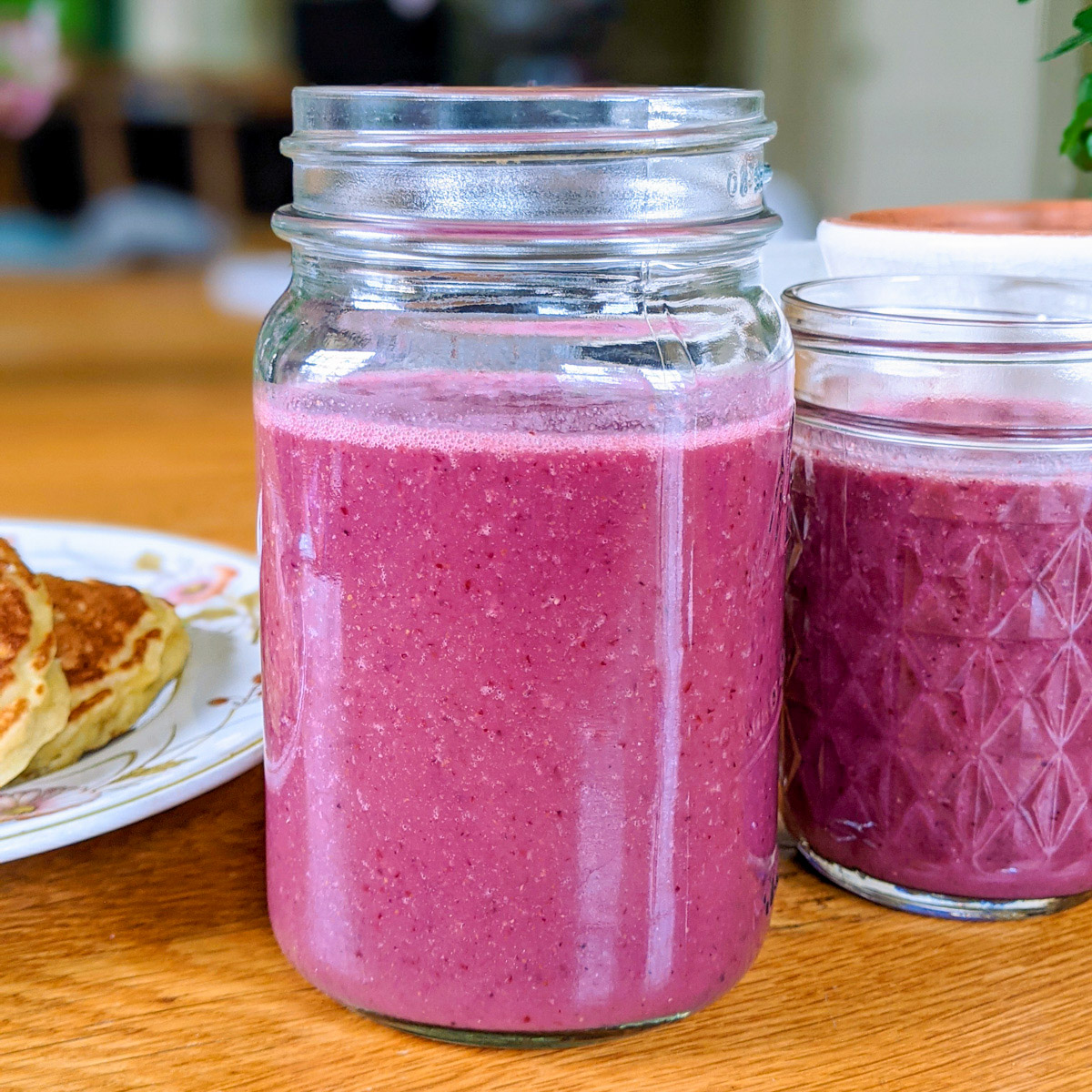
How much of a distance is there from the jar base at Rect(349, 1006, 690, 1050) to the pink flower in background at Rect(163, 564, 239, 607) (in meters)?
0.51

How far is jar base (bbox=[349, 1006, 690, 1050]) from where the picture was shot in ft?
1.88

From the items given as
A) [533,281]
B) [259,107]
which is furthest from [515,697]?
[259,107]

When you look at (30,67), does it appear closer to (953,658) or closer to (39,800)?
(39,800)

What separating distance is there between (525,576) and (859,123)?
4094mm

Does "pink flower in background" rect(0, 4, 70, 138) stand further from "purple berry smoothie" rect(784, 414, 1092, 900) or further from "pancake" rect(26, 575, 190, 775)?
"purple berry smoothie" rect(784, 414, 1092, 900)

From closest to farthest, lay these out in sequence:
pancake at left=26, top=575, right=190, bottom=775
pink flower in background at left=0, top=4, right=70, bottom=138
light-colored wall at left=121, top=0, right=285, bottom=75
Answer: pancake at left=26, top=575, right=190, bottom=775 < pink flower in background at left=0, top=4, right=70, bottom=138 < light-colored wall at left=121, top=0, right=285, bottom=75

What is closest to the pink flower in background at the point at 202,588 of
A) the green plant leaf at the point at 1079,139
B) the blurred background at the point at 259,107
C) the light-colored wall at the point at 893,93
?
the green plant leaf at the point at 1079,139

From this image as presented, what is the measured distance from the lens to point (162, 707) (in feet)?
2.79

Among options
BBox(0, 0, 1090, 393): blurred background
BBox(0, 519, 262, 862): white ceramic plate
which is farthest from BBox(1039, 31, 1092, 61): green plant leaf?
BBox(0, 0, 1090, 393): blurred background

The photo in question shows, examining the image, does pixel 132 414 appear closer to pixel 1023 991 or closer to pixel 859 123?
pixel 1023 991

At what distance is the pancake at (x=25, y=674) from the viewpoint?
71 centimetres

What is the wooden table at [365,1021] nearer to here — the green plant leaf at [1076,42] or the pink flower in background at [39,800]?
the pink flower in background at [39,800]

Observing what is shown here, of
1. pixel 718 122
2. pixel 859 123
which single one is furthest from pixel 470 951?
pixel 859 123

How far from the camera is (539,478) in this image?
0.53m
